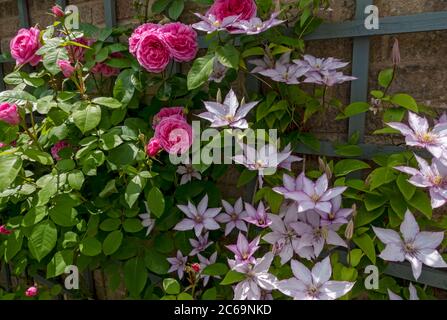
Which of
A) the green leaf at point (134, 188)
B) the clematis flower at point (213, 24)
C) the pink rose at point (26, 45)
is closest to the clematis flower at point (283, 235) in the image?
the green leaf at point (134, 188)

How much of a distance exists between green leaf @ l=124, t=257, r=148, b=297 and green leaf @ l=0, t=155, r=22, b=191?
400 millimetres

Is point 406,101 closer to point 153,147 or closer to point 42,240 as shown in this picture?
point 153,147

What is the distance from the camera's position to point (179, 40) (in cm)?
105

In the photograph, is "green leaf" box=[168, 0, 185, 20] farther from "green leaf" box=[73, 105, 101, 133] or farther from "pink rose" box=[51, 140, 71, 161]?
"pink rose" box=[51, 140, 71, 161]

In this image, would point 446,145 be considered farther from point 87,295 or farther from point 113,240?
point 87,295

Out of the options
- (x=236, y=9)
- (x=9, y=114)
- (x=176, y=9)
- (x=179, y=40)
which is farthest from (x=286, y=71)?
(x=9, y=114)

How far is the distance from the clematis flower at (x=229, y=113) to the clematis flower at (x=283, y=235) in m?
0.24

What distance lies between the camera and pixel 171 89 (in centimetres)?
117

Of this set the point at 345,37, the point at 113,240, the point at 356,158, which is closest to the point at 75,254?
the point at 113,240

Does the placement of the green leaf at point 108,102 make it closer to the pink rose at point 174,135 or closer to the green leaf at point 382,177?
the pink rose at point 174,135

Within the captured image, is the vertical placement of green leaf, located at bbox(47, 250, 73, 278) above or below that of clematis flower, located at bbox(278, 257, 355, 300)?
below

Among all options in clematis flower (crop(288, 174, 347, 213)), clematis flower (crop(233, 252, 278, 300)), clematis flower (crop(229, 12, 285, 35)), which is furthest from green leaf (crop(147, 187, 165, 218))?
clematis flower (crop(229, 12, 285, 35))

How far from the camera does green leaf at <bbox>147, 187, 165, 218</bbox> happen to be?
0.99 metres

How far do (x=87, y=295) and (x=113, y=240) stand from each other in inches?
29.0
